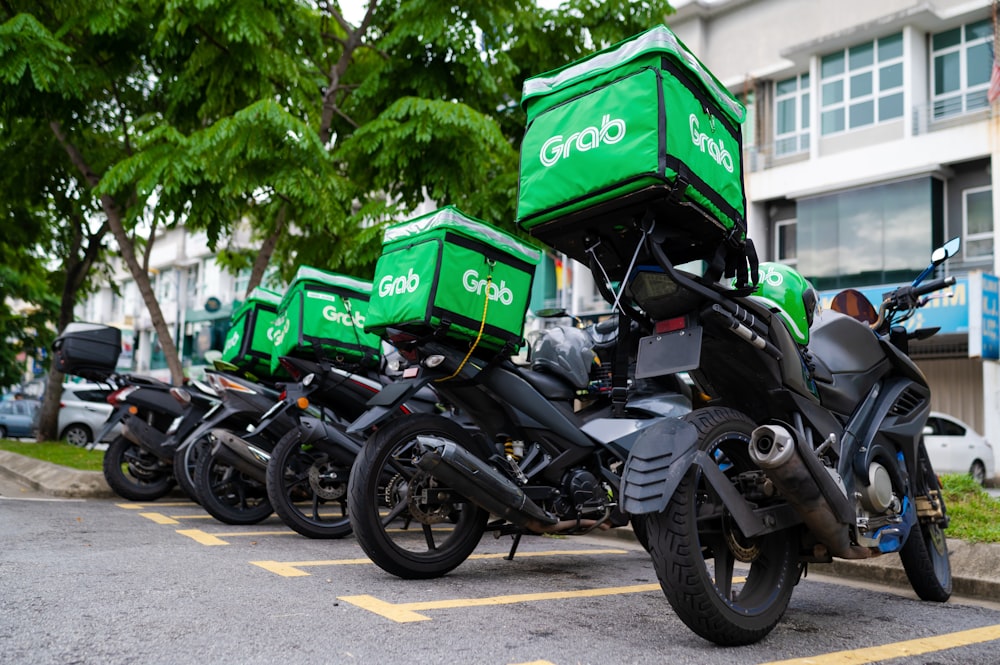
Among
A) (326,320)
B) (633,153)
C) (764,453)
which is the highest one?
(633,153)

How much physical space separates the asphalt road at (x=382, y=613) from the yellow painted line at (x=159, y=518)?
1174mm

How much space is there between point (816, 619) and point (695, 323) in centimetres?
163

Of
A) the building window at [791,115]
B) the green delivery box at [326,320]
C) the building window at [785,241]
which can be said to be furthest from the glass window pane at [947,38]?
the green delivery box at [326,320]

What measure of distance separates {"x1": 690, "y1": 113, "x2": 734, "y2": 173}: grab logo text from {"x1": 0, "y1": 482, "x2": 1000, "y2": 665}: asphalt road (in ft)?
6.18

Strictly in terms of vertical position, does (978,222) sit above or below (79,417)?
above

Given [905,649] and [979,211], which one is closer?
[905,649]

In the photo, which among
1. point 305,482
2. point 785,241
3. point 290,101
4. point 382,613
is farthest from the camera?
point 785,241

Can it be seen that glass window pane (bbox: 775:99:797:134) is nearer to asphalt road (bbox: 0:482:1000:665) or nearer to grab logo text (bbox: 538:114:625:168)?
asphalt road (bbox: 0:482:1000:665)

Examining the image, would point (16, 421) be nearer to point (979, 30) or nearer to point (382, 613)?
point (382, 613)

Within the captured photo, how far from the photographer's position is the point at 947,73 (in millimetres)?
20547

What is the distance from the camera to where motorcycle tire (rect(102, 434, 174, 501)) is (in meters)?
9.10

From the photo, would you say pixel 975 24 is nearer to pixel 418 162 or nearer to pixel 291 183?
pixel 418 162

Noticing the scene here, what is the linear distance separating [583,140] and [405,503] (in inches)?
88.8

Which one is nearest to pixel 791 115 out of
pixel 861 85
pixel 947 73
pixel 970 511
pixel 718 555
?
pixel 861 85
